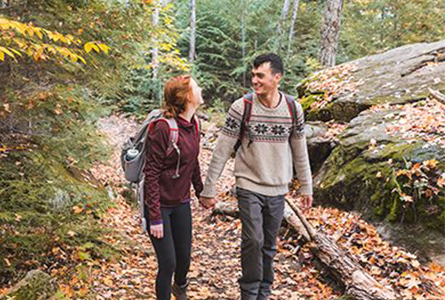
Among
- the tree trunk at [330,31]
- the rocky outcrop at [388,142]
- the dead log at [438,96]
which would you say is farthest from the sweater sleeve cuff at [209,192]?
the tree trunk at [330,31]

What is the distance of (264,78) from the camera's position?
11.0 feet

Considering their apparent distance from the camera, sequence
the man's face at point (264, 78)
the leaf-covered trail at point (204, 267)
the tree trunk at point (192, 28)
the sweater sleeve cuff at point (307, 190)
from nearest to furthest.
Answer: the man's face at point (264, 78), the sweater sleeve cuff at point (307, 190), the leaf-covered trail at point (204, 267), the tree trunk at point (192, 28)

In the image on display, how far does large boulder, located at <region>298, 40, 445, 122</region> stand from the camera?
7390 mm

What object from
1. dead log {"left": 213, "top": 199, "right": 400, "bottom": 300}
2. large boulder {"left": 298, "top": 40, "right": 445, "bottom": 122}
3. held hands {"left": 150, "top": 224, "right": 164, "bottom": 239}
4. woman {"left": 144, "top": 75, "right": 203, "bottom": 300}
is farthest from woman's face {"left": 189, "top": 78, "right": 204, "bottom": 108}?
large boulder {"left": 298, "top": 40, "right": 445, "bottom": 122}

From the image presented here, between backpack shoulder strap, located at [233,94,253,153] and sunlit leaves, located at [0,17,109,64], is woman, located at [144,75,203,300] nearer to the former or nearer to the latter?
backpack shoulder strap, located at [233,94,253,153]

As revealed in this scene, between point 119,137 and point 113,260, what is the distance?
9134 millimetres

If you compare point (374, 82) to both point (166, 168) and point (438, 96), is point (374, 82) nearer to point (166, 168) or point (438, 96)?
point (438, 96)

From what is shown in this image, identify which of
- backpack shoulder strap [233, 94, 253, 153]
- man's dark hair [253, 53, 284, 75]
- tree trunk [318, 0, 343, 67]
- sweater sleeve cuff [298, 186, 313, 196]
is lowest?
sweater sleeve cuff [298, 186, 313, 196]

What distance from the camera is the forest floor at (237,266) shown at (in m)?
4.04

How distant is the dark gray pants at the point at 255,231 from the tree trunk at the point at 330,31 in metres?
8.09

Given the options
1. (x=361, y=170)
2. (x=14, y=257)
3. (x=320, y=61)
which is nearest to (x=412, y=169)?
(x=361, y=170)

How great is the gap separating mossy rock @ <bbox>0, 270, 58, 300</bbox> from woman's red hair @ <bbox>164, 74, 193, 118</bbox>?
2.14m

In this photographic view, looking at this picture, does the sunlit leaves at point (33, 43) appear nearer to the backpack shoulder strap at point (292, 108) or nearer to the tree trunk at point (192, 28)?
the backpack shoulder strap at point (292, 108)

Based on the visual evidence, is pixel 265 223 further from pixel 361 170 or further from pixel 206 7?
pixel 206 7
